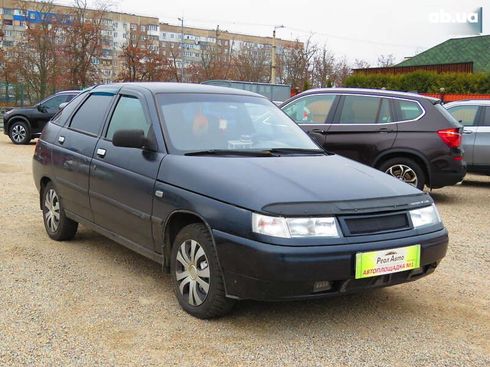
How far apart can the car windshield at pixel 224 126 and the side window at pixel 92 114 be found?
0.87 metres

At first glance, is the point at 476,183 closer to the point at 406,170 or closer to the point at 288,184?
the point at 406,170

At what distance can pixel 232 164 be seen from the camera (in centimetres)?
393

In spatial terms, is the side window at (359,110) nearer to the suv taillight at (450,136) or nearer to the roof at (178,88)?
the suv taillight at (450,136)

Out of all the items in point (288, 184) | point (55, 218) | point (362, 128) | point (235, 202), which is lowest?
point (55, 218)

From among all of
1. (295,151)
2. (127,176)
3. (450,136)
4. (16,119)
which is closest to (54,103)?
(16,119)

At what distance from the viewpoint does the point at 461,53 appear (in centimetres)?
3272

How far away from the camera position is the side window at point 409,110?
339 inches

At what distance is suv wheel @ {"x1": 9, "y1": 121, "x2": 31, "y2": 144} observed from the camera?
17.4 meters

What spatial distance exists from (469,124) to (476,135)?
0.34 meters

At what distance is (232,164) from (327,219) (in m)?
0.86

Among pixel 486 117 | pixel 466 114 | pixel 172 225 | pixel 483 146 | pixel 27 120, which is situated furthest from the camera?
pixel 27 120

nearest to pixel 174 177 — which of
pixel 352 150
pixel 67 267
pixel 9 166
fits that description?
pixel 67 267

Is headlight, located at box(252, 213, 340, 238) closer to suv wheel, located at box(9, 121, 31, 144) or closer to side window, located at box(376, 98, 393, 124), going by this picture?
side window, located at box(376, 98, 393, 124)

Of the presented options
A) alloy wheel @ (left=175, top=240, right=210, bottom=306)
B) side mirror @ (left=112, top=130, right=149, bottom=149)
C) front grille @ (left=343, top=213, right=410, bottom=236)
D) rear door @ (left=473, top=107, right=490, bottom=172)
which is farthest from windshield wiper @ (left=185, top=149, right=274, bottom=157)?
rear door @ (left=473, top=107, right=490, bottom=172)
